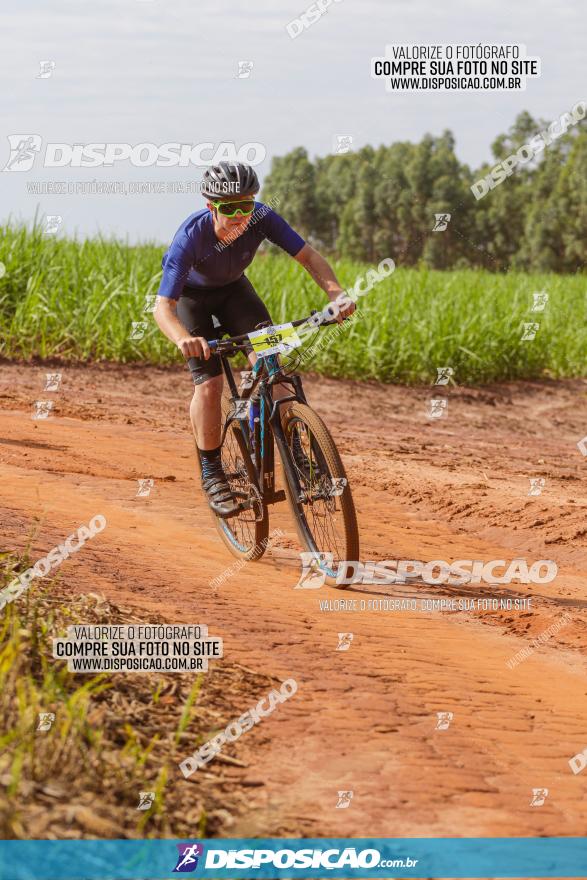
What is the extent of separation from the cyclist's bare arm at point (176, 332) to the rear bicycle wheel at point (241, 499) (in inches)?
33.2

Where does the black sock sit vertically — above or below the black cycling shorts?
below

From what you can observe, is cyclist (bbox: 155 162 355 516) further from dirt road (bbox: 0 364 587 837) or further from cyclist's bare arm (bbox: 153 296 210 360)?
dirt road (bbox: 0 364 587 837)

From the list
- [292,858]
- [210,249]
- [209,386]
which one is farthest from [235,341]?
[292,858]

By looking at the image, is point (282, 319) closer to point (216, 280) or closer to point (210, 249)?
point (216, 280)

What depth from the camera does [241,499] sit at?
6.44 m

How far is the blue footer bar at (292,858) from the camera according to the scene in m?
2.98

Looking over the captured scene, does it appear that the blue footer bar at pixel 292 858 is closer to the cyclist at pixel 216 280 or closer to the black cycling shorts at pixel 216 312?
the cyclist at pixel 216 280

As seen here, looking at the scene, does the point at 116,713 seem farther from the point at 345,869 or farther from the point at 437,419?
the point at 437,419

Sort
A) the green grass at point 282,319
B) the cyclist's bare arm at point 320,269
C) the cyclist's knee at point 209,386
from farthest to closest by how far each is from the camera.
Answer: the green grass at point 282,319, the cyclist's knee at point 209,386, the cyclist's bare arm at point 320,269

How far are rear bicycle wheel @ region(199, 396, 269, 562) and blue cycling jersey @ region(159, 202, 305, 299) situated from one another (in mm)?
809

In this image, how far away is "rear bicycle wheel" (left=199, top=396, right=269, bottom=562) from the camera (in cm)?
620

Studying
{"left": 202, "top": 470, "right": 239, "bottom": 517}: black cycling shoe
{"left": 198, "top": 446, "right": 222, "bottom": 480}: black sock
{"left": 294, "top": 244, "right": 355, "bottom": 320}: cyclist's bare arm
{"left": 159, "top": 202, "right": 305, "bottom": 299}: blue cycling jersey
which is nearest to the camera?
{"left": 159, "top": 202, "right": 305, "bottom": 299}: blue cycling jersey

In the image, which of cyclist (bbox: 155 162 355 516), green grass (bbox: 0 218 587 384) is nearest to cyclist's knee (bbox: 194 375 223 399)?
cyclist (bbox: 155 162 355 516)

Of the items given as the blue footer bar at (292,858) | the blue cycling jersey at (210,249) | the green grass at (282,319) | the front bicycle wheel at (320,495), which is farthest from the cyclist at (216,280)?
the green grass at (282,319)
